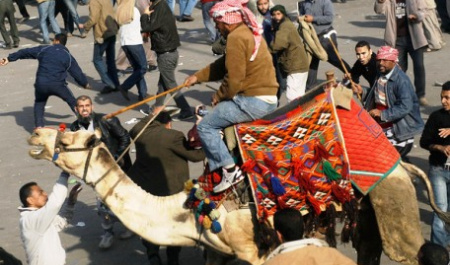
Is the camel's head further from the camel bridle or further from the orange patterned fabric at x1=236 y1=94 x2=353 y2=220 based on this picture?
the orange patterned fabric at x1=236 y1=94 x2=353 y2=220

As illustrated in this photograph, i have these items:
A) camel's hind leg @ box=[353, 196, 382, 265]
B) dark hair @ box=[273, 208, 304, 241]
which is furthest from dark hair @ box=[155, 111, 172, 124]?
dark hair @ box=[273, 208, 304, 241]

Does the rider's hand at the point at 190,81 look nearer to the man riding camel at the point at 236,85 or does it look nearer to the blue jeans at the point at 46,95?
the man riding camel at the point at 236,85

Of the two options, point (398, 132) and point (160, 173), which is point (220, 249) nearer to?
point (160, 173)

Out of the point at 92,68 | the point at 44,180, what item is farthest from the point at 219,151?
the point at 92,68

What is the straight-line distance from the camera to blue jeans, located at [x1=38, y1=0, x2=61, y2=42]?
70.9 feet

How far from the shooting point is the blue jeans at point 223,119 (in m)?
8.23

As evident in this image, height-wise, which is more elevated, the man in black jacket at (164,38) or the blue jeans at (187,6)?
the man in black jacket at (164,38)

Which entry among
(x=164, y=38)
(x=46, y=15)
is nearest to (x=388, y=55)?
(x=164, y=38)

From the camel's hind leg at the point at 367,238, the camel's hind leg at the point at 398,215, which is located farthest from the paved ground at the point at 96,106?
the camel's hind leg at the point at 398,215

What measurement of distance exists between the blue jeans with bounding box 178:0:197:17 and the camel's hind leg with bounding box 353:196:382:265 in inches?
565

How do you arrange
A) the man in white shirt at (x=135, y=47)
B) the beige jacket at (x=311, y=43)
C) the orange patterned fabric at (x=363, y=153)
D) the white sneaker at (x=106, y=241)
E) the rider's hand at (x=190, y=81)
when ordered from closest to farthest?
the orange patterned fabric at (x=363, y=153) < the rider's hand at (x=190, y=81) < the white sneaker at (x=106, y=241) < the beige jacket at (x=311, y=43) < the man in white shirt at (x=135, y=47)

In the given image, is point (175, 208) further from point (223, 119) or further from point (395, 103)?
point (395, 103)

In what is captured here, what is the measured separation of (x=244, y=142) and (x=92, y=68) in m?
12.1

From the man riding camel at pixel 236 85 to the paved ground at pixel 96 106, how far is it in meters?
2.40
